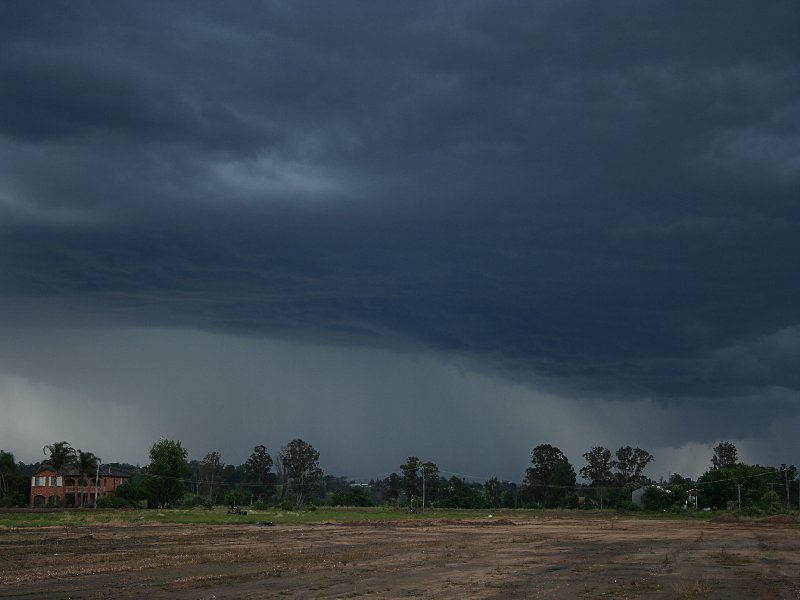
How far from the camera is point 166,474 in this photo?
154 m

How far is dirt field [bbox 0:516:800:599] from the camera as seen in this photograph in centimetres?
2992

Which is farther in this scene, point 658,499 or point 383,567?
point 658,499

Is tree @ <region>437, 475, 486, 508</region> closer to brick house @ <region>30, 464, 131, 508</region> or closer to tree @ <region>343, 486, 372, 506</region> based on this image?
tree @ <region>343, 486, 372, 506</region>

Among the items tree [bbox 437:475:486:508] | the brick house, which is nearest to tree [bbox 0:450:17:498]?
the brick house

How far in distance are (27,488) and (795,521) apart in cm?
12574

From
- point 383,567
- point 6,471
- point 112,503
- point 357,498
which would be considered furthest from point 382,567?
point 357,498

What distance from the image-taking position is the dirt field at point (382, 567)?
29.9 metres

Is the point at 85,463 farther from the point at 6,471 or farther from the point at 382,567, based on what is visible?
A: the point at 382,567

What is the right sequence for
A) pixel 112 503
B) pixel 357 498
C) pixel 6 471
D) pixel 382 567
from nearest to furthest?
pixel 382 567, pixel 112 503, pixel 6 471, pixel 357 498

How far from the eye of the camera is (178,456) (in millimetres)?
157625

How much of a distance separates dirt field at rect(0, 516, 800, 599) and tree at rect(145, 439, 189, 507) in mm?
92011

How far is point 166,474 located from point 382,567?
123 meters

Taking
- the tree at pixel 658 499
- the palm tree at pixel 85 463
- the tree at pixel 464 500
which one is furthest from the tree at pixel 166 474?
the tree at pixel 658 499

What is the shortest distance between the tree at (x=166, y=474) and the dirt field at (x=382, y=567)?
92011 mm
